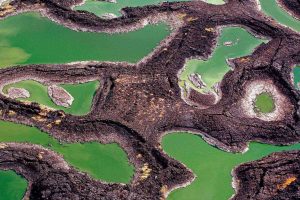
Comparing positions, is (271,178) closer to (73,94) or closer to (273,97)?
(273,97)

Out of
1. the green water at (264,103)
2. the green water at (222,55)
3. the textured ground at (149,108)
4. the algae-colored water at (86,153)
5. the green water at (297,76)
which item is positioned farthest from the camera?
the green water at (222,55)

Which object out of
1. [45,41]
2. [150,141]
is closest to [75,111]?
[150,141]

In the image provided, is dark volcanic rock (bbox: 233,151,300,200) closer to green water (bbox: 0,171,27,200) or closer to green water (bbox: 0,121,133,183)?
green water (bbox: 0,121,133,183)

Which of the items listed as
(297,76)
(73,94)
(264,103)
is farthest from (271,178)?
(73,94)

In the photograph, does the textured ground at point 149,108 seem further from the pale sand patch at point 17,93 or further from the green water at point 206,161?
the pale sand patch at point 17,93

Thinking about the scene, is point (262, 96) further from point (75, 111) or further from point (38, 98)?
Answer: point (38, 98)

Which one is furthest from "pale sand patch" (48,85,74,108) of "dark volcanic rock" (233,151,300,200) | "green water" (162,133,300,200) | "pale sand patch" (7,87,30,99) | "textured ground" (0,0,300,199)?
"dark volcanic rock" (233,151,300,200)

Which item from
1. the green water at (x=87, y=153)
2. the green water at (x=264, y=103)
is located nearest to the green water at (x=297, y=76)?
the green water at (x=264, y=103)
